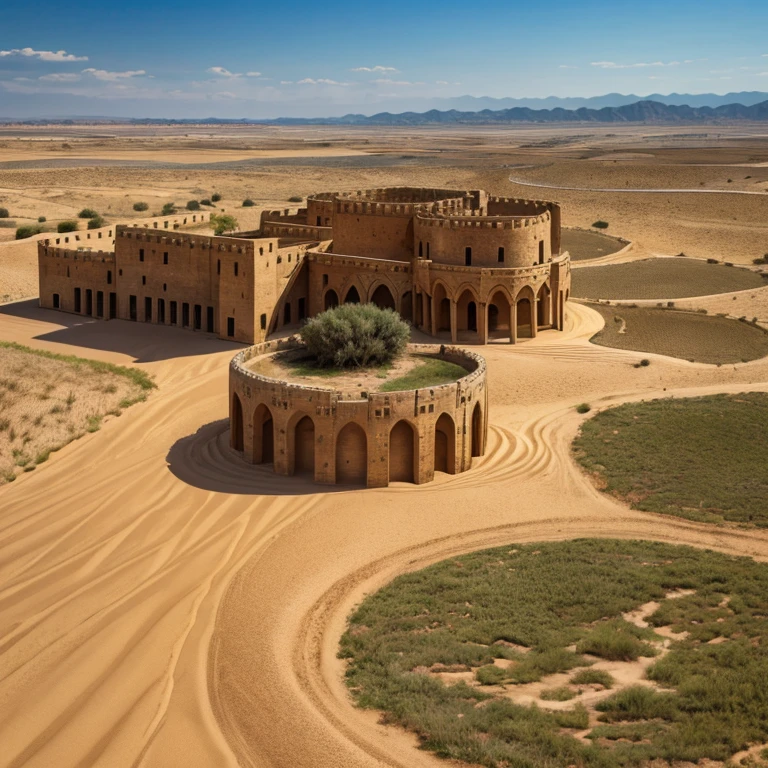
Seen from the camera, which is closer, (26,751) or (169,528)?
(26,751)

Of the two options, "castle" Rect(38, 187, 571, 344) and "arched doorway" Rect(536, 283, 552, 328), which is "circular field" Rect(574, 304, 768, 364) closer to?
"arched doorway" Rect(536, 283, 552, 328)

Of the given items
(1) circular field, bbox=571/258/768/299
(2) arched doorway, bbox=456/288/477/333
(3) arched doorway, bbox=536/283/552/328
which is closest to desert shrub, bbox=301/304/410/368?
(2) arched doorway, bbox=456/288/477/333

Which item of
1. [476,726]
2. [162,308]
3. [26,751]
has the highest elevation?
[162,308]

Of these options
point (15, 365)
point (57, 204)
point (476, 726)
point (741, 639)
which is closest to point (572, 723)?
point (476, 726)

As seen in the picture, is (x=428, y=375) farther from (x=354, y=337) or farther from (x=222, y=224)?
(x=222, y=224)

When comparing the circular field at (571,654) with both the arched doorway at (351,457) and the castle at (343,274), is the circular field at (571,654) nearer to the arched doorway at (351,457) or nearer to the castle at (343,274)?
the arched doorway at (351,457)

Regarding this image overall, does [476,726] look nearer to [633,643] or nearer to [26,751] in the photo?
[633,643]

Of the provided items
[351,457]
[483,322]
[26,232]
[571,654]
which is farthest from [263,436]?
[26,232]
